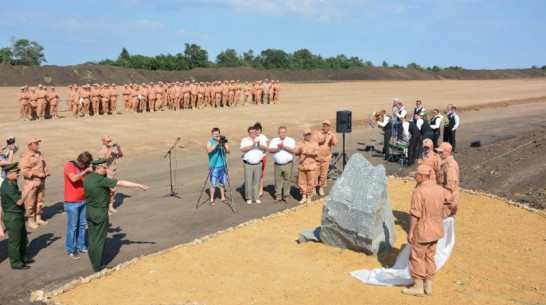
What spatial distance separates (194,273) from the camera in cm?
843

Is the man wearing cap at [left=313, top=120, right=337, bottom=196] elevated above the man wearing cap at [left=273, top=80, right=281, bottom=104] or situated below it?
below

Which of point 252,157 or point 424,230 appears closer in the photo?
point 424,230

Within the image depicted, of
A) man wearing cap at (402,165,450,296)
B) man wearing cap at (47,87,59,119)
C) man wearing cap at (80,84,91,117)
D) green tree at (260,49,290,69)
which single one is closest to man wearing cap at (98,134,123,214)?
man wearing cap at (402,165,450,296)

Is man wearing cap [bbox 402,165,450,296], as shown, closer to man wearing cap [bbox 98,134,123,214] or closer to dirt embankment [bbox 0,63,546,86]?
man wearing cap [bbox 98,134,123,214]

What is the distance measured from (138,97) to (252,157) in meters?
20.3

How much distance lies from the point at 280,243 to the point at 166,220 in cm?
332

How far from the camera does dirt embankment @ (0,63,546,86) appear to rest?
49.3m

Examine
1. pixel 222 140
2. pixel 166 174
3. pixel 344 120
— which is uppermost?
pixel 344 120

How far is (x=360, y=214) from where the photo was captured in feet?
29.8

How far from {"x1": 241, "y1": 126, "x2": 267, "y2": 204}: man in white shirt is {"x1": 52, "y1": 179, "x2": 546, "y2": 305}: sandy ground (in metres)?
2.22

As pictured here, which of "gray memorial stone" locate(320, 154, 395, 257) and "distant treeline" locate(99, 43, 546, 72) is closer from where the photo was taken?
"gray memorial stone" locate(320, 154, 395, 257)

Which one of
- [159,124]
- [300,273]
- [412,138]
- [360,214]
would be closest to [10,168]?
[300,273]

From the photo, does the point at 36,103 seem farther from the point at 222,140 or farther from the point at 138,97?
the point at 222,140

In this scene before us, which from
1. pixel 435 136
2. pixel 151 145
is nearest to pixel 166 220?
pixel 151 145
